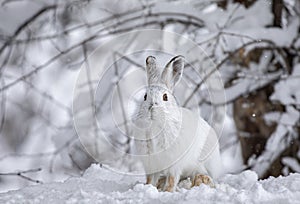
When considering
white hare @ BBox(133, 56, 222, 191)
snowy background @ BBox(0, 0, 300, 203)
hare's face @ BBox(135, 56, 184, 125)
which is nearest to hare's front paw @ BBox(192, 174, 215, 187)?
white hare @ BBox(133, 56, 222, 191)

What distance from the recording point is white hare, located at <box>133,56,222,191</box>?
1.15 meters

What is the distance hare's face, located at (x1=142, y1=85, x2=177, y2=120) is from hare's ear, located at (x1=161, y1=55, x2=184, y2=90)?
0.08ft

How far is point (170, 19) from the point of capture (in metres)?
2.39

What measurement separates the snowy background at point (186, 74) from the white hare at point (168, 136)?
89 centimetres

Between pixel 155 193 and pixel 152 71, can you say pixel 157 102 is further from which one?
pixel 155 193

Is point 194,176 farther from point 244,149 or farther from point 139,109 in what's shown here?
point 244,149

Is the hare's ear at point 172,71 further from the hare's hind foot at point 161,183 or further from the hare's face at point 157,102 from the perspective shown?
the hare's hind foot at point 161,183

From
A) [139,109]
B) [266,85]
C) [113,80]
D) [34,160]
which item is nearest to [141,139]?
[139,109]

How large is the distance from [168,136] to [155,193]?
0.49ft

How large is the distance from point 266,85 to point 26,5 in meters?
1.35

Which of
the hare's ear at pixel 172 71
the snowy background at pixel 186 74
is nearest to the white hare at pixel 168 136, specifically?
the hare's ear at pixel 172 71

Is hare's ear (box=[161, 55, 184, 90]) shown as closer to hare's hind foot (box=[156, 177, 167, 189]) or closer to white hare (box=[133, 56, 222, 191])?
white hare (box=[133, 56, 222, 191])

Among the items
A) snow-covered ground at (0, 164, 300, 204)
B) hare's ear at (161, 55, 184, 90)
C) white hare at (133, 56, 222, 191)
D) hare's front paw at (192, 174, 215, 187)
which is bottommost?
snow-covered ground at (0, 164, 300, 204)

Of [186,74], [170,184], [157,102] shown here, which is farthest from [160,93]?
[186,74]
